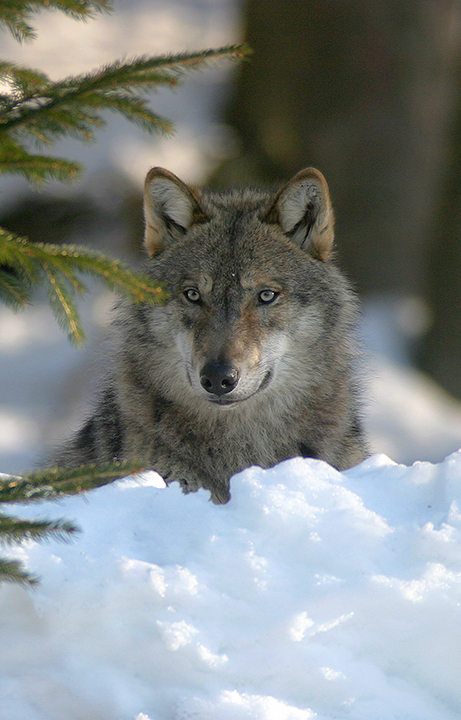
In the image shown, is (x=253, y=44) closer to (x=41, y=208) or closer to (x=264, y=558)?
(x=41, y=208)

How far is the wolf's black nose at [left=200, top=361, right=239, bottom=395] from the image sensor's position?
2.97 m

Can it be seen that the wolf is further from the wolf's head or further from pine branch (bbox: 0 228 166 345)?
pine branch (bbox: 0 228 166 345)

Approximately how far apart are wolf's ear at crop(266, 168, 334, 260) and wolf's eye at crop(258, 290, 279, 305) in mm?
372

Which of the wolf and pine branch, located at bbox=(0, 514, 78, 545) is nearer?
pine branch, located at bbox=(0, 514, 78, 545)

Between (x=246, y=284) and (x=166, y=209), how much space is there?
2.15ft

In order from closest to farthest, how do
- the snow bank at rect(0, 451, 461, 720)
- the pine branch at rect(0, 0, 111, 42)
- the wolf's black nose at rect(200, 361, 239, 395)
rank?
1. the snow bank at rect(0, 451, 461, 720)
2. the pine branch at rect(0, 0, 111, 42)
3. the wolf's black nose at rect(200, 361, 239, 395)

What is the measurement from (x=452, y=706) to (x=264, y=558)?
571mm

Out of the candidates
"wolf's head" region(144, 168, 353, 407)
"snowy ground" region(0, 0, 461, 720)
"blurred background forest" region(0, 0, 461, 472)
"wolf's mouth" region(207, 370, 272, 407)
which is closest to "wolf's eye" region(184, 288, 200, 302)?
"wolf's head" region(144, 168, 353, 407)

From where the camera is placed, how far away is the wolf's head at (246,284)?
3121mm

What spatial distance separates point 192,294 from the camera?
11.0ft

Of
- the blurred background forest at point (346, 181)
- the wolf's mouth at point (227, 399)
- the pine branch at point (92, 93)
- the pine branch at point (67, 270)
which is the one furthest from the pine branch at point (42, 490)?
the blurred background forest at point (346, 181)

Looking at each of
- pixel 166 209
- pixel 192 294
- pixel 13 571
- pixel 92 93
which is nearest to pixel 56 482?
pixel 13 571

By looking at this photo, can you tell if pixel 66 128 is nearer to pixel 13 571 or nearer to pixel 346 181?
pixel 13 571

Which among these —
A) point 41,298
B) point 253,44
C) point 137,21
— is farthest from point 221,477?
point 137,21
